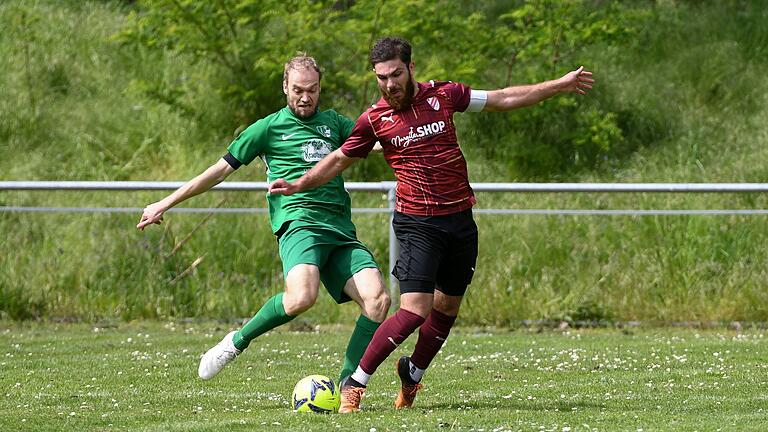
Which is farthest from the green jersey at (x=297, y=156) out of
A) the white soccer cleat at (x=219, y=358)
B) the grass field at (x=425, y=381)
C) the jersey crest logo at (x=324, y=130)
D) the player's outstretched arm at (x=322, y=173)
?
the grass field at (x=425, y=381)

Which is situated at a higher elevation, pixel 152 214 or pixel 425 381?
pixel 152 214

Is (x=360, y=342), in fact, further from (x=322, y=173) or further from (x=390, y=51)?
(x=390, y=51)

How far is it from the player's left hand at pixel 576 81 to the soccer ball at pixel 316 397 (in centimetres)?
208

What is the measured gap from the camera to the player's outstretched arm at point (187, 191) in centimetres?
696

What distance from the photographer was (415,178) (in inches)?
260

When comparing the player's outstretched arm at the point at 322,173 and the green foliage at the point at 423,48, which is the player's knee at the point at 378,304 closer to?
the player's outstretched arm at the point at 322,173

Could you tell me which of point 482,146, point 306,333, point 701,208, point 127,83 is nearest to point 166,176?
point 127,83

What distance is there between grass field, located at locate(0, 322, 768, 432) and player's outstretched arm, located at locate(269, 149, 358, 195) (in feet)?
3.98

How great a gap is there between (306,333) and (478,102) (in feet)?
17.7

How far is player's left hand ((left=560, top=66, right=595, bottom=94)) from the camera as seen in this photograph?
679 cm

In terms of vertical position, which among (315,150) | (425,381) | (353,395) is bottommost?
(425,381)

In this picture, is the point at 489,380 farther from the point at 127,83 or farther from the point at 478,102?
the point at 127,83

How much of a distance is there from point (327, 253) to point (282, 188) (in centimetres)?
65

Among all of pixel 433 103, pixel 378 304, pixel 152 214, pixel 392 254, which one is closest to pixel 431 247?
pixel 378 304
